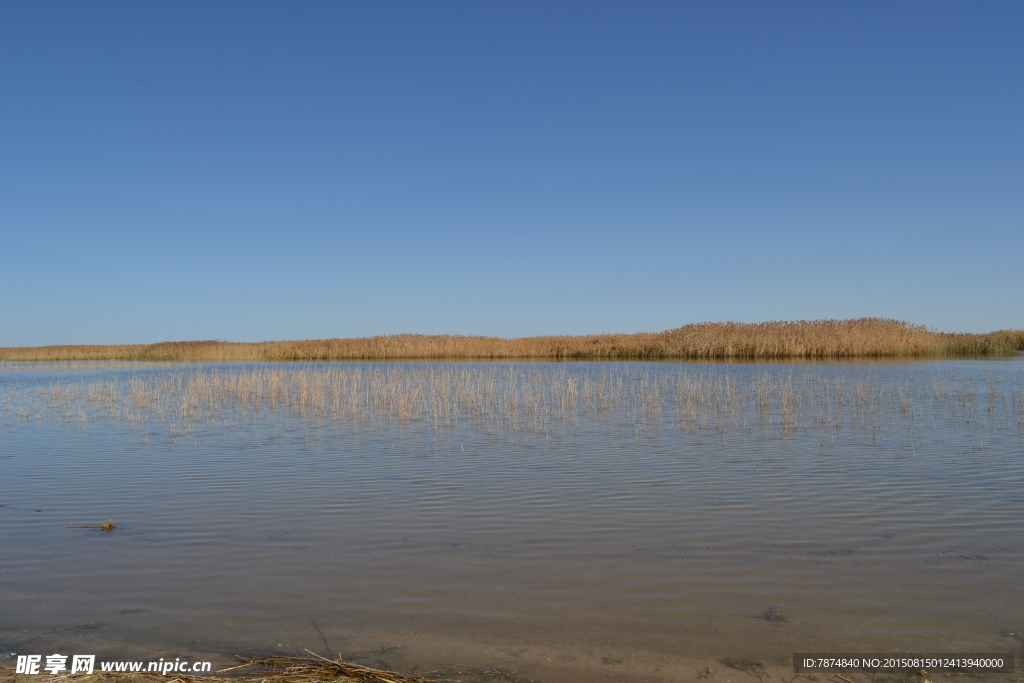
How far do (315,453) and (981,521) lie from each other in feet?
22.2

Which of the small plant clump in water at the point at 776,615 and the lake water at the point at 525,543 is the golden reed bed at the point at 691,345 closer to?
the lake water at the point at 525,543

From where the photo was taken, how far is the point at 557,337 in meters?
43.0

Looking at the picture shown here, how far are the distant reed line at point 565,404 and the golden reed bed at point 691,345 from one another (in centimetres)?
1397

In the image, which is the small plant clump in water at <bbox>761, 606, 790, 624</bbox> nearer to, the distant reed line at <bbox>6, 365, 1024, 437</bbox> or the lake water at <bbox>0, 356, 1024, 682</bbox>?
the lake water at <bbox>0, 356, 1024, 682</bbox>

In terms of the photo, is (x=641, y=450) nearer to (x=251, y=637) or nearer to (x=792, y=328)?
(x=251, y=637)

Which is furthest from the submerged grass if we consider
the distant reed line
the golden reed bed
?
the golden reed bed

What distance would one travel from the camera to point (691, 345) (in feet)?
116

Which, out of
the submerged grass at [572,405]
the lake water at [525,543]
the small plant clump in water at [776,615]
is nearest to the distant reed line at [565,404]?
the submerged grass at [572,405]

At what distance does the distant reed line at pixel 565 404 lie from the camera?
11094 millimetres

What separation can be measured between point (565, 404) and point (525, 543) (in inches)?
344

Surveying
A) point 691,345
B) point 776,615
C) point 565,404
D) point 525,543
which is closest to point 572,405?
point 565,404

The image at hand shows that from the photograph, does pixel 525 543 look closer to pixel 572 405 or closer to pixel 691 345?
pixel 572 405

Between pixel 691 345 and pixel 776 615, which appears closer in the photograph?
pixel 776 615

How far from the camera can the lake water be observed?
11.1 ft
